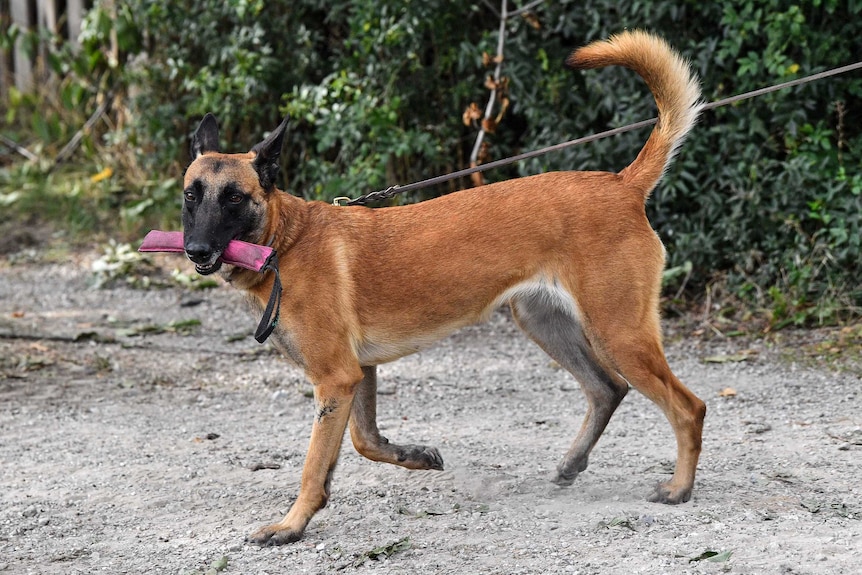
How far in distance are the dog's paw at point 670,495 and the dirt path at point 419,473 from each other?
5 cm

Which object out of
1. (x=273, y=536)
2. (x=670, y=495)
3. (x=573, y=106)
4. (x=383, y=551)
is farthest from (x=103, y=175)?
(x=670, y=495)

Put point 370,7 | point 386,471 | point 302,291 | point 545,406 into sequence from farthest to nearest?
point 370,7, point 545,406, point 386,471, point 302,291

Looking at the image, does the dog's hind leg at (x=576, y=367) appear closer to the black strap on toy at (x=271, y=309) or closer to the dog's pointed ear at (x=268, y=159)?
the black strap on toy at (x=271, y=309)

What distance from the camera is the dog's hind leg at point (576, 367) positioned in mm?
4734

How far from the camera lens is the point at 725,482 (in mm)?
4617

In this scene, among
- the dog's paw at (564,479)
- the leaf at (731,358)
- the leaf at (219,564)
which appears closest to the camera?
the leaf at (219,564)

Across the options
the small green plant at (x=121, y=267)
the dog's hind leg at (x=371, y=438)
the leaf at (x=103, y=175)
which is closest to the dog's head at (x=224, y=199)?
the dog's hind leg at (x=371, y=438)

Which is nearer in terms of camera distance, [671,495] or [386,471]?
[671,495]

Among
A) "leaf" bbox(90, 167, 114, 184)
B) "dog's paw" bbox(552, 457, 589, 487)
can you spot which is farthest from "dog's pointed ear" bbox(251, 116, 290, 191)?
"leaf" bbox(90, 167, 114, 184)

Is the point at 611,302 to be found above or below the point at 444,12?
below

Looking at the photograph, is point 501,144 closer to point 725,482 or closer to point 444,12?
point 444,12

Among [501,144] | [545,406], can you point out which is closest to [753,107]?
[501,144]

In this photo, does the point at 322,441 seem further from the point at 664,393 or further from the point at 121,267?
the point at 121,267

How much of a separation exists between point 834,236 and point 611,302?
3455 millimetres
